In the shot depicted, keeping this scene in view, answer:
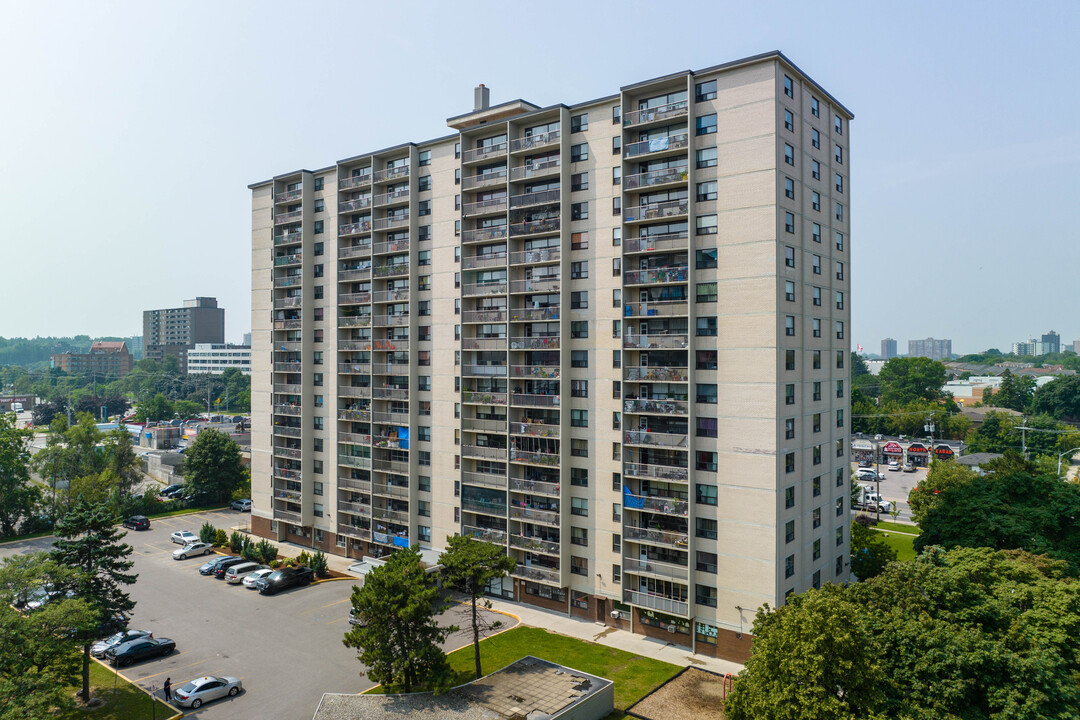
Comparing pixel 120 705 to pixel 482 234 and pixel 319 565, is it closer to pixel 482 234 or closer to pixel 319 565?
pixel 319 565

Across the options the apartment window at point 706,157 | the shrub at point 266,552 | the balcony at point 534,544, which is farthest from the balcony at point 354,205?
the balcony at point 534,544

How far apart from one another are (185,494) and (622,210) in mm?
72968

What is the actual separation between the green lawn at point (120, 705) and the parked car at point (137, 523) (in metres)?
40.9

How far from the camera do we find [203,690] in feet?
120

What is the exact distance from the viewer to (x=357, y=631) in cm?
3506

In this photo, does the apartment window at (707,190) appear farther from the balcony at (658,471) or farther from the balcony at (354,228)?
the balcony at (354,228)

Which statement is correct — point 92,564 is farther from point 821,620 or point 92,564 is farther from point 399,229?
point 821,620

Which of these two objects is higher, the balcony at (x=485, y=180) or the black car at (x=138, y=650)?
the balcony at (x=485, y=180)

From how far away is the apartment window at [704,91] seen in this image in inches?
1667

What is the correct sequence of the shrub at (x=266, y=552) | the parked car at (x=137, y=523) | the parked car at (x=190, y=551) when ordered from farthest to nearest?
the parked car at (x=137, y=523), the parked car at (x=190, y=551), the shrub at (x=266, y=552)

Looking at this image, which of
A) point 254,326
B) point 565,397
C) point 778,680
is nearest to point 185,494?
point 254,326

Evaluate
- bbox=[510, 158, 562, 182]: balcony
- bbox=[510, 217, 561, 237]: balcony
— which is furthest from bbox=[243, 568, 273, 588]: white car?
bbox=[510, 158, 562, 182]: balcony

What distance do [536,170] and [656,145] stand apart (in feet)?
32.0

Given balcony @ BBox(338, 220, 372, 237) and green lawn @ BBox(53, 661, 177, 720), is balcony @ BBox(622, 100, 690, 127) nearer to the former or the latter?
balcony @ BBox(338, 220, 372, 237)
